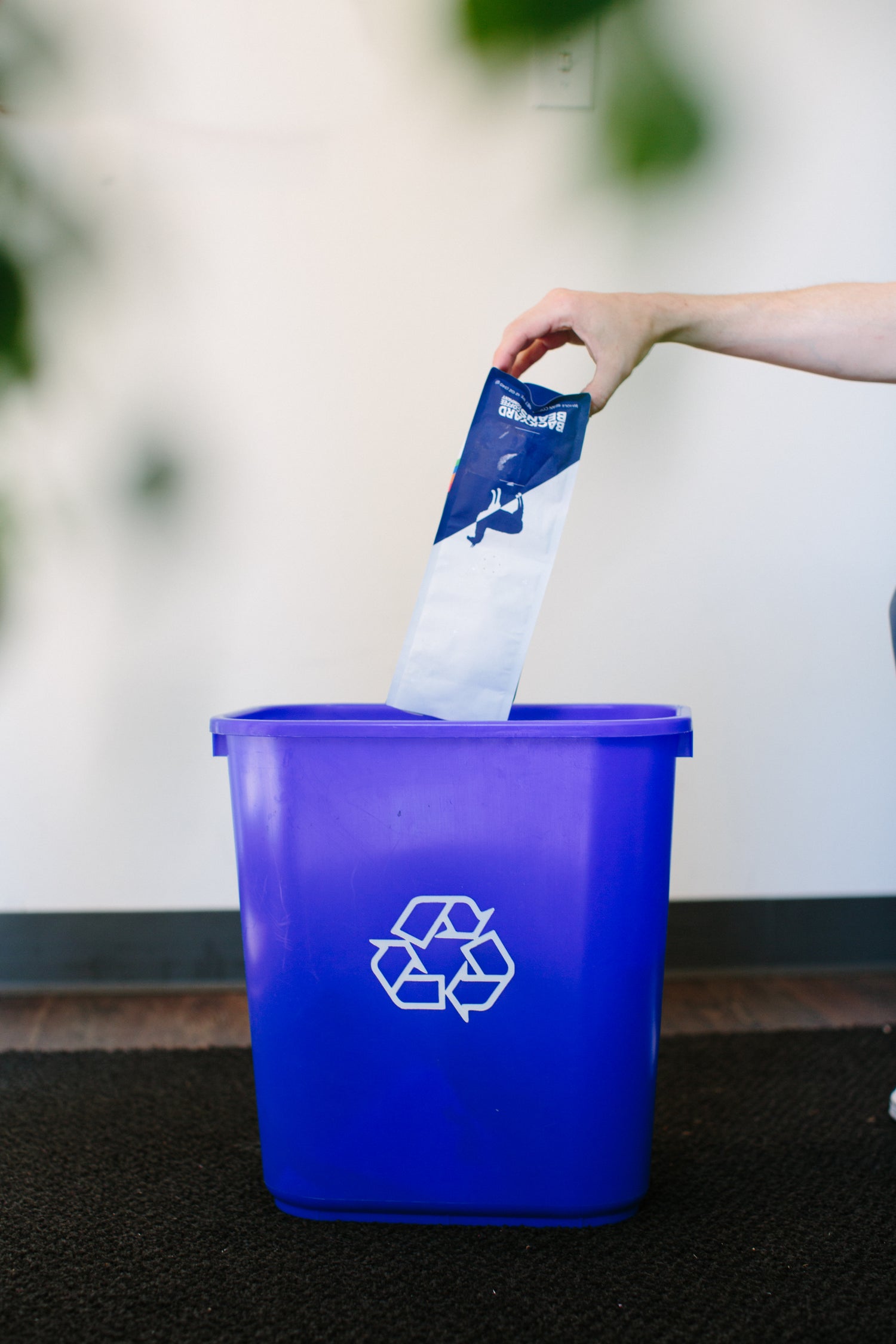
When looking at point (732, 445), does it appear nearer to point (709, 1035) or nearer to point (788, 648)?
point (788, 648)

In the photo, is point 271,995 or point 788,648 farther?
point 788,648

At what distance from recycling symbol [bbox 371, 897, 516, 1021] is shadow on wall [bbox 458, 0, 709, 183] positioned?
732 millimetres

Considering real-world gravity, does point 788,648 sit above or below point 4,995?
above

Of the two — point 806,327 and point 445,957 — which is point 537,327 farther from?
point 445,957

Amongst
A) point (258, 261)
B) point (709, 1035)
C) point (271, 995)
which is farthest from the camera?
point (258, 261)

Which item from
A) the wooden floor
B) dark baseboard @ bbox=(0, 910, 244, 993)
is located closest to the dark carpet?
the wooden floor

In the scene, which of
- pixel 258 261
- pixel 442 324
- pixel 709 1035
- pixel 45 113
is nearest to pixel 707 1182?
pixel 709 1035

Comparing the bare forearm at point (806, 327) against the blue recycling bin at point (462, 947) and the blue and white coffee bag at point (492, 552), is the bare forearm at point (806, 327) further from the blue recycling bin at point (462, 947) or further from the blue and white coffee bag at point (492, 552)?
the blue recycling bin at point (462, 947)

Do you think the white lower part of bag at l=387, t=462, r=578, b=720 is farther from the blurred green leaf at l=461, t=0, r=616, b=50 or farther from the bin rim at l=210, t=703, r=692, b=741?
the blurred green leaf at l=461, t=0, r=616, b=50

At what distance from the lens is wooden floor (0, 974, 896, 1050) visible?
114 cm

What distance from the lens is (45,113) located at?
3.97 ft

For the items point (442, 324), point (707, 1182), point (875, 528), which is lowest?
point (707, 1182)

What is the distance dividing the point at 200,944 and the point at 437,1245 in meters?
0.69

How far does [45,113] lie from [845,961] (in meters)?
1.54
